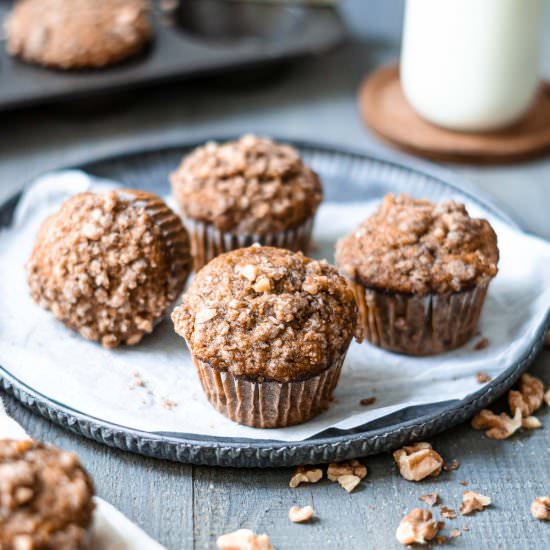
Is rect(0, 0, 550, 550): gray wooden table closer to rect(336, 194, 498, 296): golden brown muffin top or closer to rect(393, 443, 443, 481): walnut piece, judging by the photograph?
rect(393, 443, 443, 481): walnut piece

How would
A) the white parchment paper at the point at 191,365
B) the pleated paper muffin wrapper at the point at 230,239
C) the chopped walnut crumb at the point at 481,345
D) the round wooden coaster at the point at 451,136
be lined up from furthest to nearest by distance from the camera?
the round wooden coaster at the point at 451,136 < the pleated paper muffin wrapper at the point at 230,239 < the chopped walnut crumb at the point at 481,345 < the white parchment paper at the point at 191,365

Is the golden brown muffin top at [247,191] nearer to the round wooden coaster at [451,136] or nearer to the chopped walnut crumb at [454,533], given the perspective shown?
the round wooden coaster at [451,136]

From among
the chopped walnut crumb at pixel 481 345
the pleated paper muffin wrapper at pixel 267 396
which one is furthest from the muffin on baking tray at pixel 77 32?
the chopped walnut crumb at pixel 481 345

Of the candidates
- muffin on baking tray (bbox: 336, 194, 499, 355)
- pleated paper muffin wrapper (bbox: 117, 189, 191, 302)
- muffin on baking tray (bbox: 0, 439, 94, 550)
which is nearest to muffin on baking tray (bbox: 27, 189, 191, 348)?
pleated paper muffin wrapper (bbox: 117, 189, 191, 302)

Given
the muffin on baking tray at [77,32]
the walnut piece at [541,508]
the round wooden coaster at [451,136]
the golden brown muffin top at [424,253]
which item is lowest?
the round wooden coaster at [451,136]

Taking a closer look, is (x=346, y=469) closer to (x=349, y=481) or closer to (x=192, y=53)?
(x=349, y=481)

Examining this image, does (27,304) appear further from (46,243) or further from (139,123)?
(139,123)

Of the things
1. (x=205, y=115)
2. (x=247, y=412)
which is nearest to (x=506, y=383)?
(x=247, y=412)
